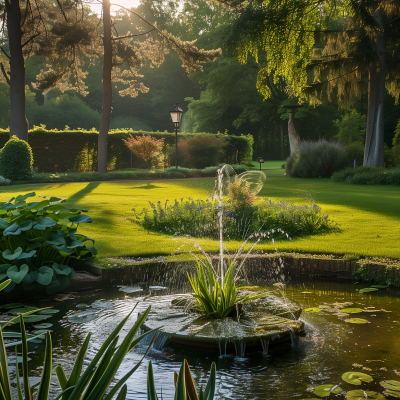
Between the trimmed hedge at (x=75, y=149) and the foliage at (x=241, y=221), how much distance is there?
1291cm

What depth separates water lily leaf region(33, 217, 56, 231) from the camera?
389 cm

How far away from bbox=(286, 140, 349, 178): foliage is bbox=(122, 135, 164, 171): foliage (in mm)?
6563

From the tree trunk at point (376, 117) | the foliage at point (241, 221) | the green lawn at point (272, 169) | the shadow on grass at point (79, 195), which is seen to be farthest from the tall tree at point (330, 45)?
the shadow on grass at point (79, 195)

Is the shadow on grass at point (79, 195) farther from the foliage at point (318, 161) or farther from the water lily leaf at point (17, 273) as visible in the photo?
the foliage at point (318, 161)

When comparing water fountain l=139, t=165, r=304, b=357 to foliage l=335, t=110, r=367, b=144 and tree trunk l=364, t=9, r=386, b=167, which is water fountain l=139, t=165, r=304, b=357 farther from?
foliage l=335, t=110, r=367, b=144

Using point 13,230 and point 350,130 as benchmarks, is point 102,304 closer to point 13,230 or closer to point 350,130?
point 13,230

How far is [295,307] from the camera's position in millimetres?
3416

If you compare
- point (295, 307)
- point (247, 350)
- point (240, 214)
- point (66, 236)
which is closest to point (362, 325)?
point (295, 307)

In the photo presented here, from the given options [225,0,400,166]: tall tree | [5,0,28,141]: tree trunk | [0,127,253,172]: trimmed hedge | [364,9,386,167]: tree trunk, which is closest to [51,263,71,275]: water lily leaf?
[225,0,400,166]: tall tree

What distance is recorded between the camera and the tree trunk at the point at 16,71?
1712 cm

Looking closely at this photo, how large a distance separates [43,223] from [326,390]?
109 inches

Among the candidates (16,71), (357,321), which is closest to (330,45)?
(16,71)

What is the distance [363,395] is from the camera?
89.4 inches

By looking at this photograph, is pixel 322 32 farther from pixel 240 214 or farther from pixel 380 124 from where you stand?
pixel 240 214
